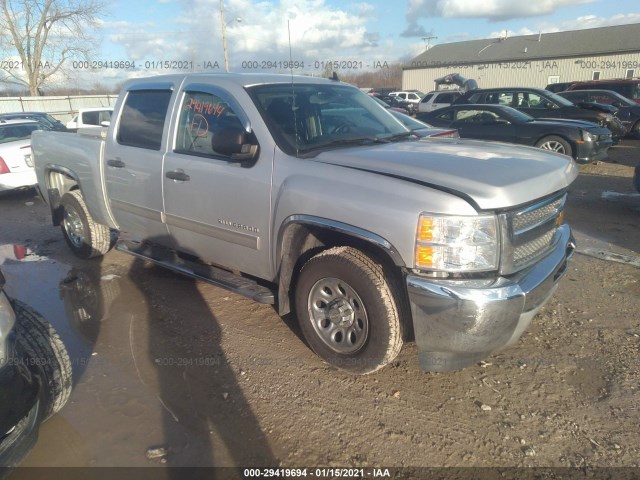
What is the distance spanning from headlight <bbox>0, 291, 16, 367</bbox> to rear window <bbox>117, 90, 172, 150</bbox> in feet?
6.87

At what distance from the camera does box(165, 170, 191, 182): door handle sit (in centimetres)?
375

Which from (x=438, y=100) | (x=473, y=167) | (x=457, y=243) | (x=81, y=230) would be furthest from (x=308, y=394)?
(x=438, y=100)


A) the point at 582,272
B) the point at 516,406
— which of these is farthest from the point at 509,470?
the point at 582,272

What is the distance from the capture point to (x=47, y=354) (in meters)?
2.68

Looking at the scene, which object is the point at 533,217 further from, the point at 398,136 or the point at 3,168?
the point at 3,168

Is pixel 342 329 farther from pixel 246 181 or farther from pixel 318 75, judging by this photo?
pixel 318 75

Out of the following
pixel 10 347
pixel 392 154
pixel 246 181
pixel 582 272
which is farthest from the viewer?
pixel 582 272

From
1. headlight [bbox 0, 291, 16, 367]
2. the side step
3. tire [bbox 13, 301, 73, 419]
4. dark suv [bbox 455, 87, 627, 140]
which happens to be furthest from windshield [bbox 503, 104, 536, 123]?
headlight [bbox 0, 291, 16, 367]

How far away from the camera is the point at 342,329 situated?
10.4ft

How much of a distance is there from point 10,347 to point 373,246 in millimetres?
1995

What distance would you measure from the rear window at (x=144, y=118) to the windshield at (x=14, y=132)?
627 cm

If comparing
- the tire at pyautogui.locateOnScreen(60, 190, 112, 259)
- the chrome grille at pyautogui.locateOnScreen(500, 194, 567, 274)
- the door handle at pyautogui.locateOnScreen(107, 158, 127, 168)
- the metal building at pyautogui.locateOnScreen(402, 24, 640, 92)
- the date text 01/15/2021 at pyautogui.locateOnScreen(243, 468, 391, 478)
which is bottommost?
the date text 01/15/2021 at pyautogui.locateOnScreen(243, 468, 391, 478)

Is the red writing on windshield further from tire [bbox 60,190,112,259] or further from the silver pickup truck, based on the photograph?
tire [bbox 60,190,112,259]

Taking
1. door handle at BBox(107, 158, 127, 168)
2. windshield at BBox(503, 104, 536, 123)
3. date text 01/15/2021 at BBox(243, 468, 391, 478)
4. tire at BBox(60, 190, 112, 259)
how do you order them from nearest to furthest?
date text 01/15/2021 at BBox(243, 468, 391, 478), door handle at BBox(107, 158, 127, 168), tire at BBox(60, 190, 112, 259), windshield at BBox(503, 104, 536, 123)
